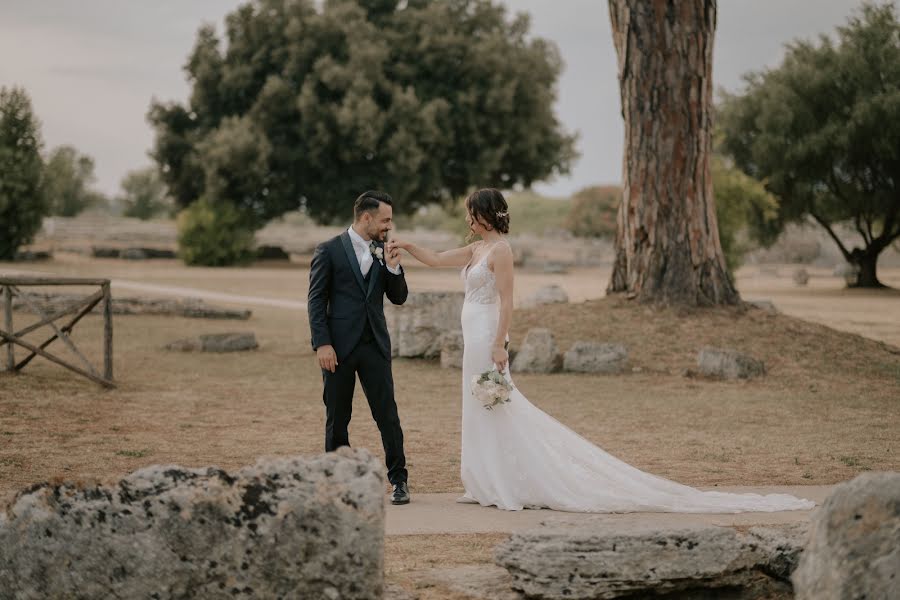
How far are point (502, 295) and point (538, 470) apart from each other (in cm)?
125

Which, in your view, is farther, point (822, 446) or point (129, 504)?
point (822, 446)

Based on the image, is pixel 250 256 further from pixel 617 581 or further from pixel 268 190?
pixel 617 581

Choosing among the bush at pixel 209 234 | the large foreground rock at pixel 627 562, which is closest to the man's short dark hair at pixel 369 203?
the large foreground rock at pixel 627 562

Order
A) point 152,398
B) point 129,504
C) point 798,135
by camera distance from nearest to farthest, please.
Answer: point 129,504 → point 152,398 → point 798,135

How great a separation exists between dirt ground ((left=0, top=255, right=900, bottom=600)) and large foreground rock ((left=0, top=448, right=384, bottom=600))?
24 centimetres

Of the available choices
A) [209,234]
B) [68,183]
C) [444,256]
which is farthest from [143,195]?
[444,256]

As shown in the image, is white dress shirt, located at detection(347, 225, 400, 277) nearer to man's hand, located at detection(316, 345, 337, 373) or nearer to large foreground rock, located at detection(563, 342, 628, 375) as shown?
man's hand, located at detection(316, 345, 337, 373)

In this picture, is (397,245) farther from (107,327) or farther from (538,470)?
(107,327)

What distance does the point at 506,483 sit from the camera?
7.58 m

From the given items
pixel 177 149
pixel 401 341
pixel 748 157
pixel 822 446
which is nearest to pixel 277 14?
pixel 177 149

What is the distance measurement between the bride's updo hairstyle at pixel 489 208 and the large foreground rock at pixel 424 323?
9.38m

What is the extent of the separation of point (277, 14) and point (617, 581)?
48476 mm

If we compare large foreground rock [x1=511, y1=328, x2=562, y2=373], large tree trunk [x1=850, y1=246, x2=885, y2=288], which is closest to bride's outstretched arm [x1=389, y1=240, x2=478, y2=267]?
large foreground rock [x1=511, y1=328, x2=562, y2=373]

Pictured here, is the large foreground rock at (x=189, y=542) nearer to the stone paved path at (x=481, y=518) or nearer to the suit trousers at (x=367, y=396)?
the stone paved path at (x=481, y=518)
